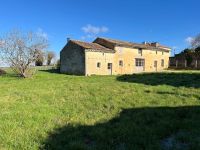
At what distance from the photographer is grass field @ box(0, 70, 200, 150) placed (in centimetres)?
710

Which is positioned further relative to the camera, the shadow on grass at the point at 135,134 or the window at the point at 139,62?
the window at the point at 139,62

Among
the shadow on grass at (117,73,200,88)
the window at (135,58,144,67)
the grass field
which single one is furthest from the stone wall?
the grass field

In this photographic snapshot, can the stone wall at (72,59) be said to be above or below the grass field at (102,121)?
above

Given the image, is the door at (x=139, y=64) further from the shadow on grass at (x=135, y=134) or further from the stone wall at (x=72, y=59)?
the shadow on grass at (x=135, y=134)

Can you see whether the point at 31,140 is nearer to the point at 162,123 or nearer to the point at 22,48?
the point at 162,123

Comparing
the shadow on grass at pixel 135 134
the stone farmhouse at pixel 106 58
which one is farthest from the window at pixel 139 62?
the shadow on grass at pixel 135 134

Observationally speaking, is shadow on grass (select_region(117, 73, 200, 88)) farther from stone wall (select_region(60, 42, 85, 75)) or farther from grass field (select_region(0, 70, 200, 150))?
stone wall (select_region(60, 42, 85, 75))

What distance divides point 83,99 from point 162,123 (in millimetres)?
5158

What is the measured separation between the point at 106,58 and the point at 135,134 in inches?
1350

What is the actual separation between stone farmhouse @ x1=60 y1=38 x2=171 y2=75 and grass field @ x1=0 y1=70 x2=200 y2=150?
25028 millimetres

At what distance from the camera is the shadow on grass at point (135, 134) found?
691 centimetres

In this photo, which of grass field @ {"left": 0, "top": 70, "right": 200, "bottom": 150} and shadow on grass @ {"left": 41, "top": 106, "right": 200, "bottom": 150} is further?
A: grass field @ {"left": 0, "top": 70, "right": 200, "bottom": 150}

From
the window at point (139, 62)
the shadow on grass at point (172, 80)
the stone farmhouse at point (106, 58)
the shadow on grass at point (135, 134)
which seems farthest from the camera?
the window at point (139, 62)

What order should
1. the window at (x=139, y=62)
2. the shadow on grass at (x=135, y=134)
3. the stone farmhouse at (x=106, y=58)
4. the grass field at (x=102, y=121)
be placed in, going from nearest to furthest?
the shadow on grass at (x=135, y=134) < the grass field at (x=102, y=121) < the stone farmhouse at (x=106, y=58) < the window at (x=139, y=62)
